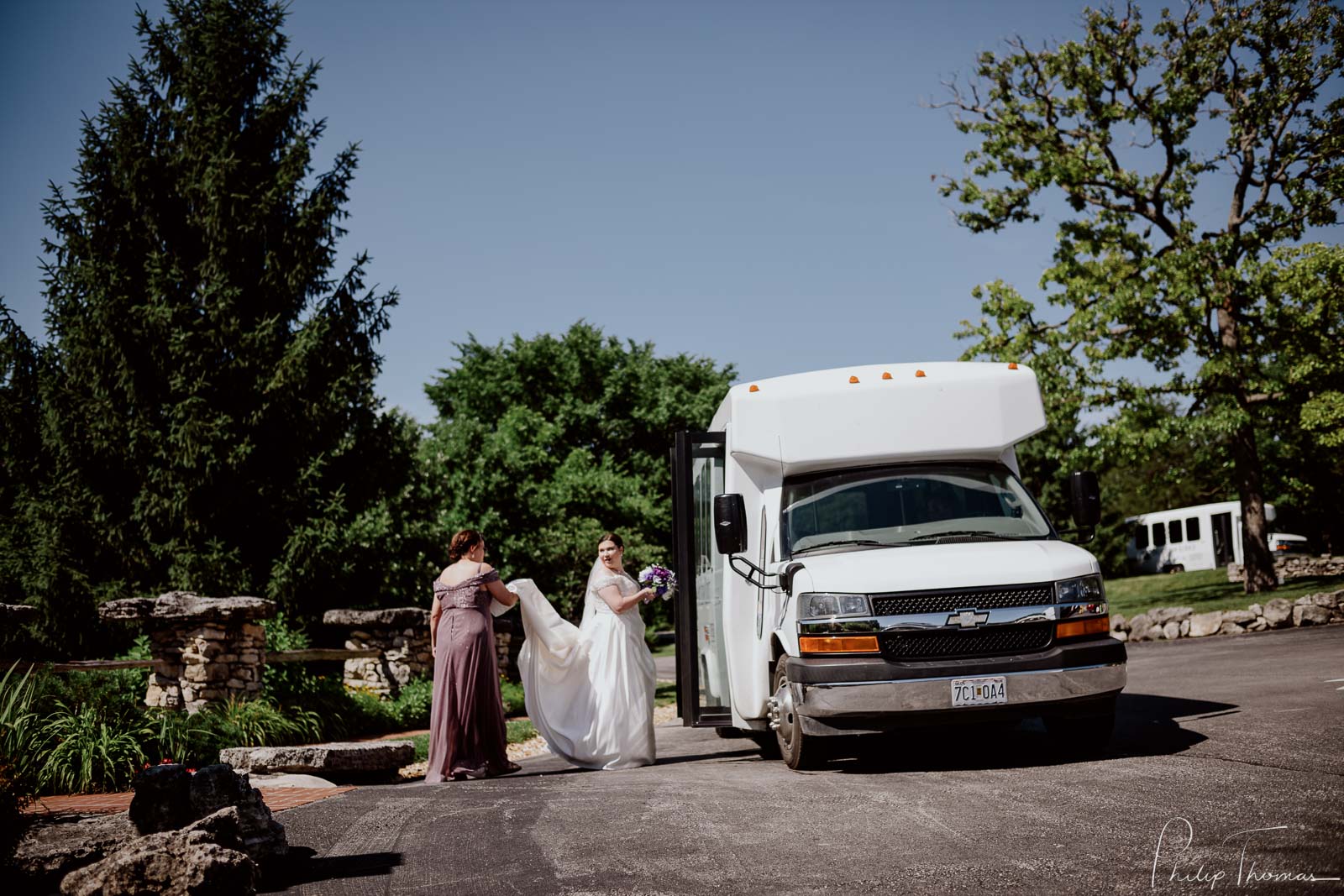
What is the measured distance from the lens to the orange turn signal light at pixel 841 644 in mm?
7617

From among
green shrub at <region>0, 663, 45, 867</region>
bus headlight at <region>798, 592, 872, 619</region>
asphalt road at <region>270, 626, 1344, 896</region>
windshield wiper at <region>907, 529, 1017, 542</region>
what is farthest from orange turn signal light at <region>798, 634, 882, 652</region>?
green shrub at <region>0, 663, 45, 867</region>

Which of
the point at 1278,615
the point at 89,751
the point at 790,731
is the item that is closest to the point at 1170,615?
the point at 1278,615

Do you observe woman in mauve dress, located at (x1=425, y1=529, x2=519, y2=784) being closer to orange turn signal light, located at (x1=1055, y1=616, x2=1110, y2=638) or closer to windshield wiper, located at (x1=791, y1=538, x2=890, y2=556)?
windshield wiper, located at (x1=791, y1=538, x2=890, y2=556)

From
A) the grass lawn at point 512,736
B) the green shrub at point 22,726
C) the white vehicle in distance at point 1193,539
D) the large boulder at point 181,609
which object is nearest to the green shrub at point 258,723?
the large boulder at point 181,609

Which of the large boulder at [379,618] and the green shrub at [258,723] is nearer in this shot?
the green shrub at [258,723]

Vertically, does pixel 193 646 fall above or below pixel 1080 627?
below

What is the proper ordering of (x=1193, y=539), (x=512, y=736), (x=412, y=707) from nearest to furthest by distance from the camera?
(x=512, y=736) < (x=412, y=707) < (x=1193, y=539)

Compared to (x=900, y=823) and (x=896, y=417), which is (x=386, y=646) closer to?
(x=896, y=417)

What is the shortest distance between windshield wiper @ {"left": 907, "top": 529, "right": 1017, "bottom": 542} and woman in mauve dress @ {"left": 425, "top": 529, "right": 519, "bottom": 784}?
4.01 meters

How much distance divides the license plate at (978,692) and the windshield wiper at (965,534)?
1298mm

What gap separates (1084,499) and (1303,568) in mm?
32488

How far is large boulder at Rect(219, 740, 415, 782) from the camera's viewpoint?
9.41m

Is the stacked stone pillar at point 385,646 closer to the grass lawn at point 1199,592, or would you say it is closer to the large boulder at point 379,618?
the large boulder at point 379,618

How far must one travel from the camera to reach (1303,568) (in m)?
36.6
